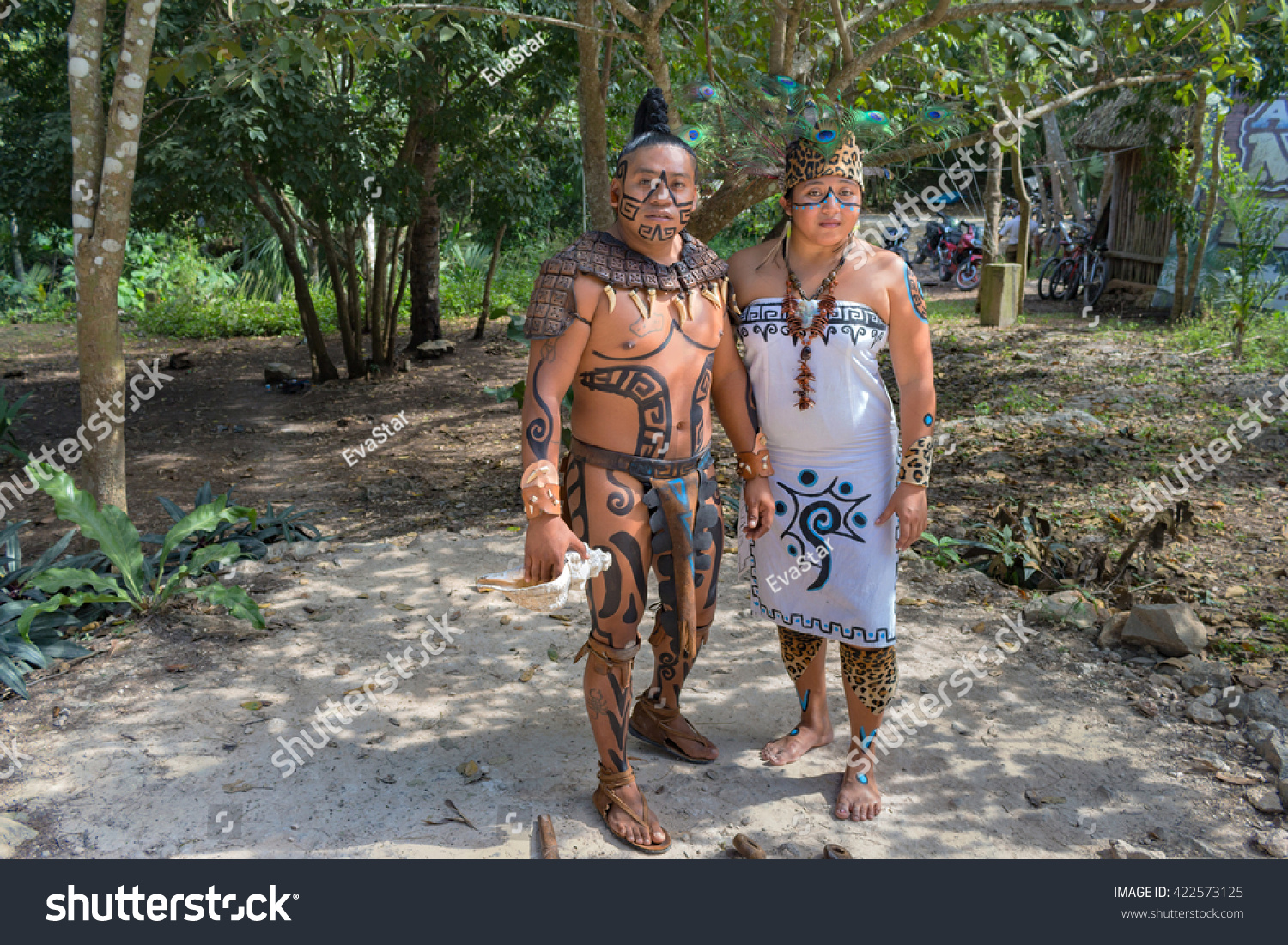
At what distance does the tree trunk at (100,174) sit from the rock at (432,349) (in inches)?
255

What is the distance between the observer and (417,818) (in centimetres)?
276

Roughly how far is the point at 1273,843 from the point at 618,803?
73.6 inches

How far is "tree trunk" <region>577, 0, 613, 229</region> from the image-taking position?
4.76m

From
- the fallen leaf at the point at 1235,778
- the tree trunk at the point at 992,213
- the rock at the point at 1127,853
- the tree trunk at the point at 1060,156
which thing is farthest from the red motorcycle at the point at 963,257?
the rock at the point at 1127,853

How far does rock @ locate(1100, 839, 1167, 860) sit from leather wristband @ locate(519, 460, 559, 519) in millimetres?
1812

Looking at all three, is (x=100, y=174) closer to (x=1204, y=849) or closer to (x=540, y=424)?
(x=540, y=424)

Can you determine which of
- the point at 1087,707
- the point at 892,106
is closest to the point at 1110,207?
the point at 892,106

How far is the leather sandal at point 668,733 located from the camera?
307cm

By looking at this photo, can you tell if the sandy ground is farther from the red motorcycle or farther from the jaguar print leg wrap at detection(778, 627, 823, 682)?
the red motorcycle

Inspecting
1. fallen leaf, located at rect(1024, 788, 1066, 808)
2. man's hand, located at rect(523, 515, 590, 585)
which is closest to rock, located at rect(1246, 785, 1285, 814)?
fallen leaf, located at rect(1024, 788, 1066, 808)

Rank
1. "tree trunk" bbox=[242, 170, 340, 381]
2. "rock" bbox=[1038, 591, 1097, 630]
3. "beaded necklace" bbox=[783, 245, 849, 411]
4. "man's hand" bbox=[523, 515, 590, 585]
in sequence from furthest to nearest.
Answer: "tree trunk" bbox=[242, 170, 340, 381] → "rock" bbox=[1038, 591, 1097, 630] → "beaded necklace" bbox=[783, 245, 849, 411] → "man's hand" bbox=[523, 515, 590, 585]

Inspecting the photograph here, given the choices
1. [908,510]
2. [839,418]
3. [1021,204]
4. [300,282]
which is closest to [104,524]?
[839,418]

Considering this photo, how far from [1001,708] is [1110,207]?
12.7 m

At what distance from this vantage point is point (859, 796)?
284 centimetres
